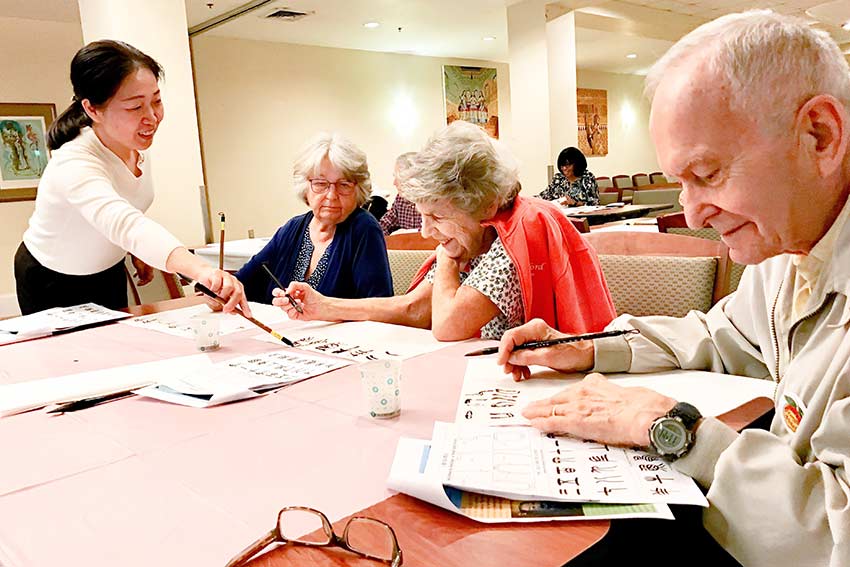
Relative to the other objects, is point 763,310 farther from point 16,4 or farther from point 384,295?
point 16,4

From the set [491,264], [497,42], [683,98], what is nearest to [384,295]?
[491,264]

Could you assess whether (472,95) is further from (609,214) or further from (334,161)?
(334,161)

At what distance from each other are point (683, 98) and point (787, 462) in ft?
1.55

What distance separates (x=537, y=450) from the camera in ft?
3.03

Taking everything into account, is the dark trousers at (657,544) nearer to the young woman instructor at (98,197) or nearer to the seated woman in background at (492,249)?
the seated woman in background at (492,249)

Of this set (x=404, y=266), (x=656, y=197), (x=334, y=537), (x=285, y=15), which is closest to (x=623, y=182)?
(x=656, y=197)

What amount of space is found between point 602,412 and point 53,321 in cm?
182

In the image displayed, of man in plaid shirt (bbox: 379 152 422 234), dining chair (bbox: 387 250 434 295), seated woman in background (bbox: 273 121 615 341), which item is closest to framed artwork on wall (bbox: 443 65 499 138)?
man in plaid shirt (bbox: 379 152 422 234)

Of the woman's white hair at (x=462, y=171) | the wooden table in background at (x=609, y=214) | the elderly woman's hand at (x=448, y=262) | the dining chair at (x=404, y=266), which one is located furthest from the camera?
the wooden table in background at (x=609, y=214)

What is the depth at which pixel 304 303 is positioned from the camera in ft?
6.56

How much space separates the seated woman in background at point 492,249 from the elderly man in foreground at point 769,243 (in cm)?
68

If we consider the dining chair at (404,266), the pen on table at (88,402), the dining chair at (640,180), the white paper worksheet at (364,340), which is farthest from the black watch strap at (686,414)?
the dining chair at (640,180)

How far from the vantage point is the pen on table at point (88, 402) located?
4.21ft

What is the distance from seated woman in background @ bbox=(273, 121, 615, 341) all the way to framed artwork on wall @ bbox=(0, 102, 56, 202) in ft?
19.3
